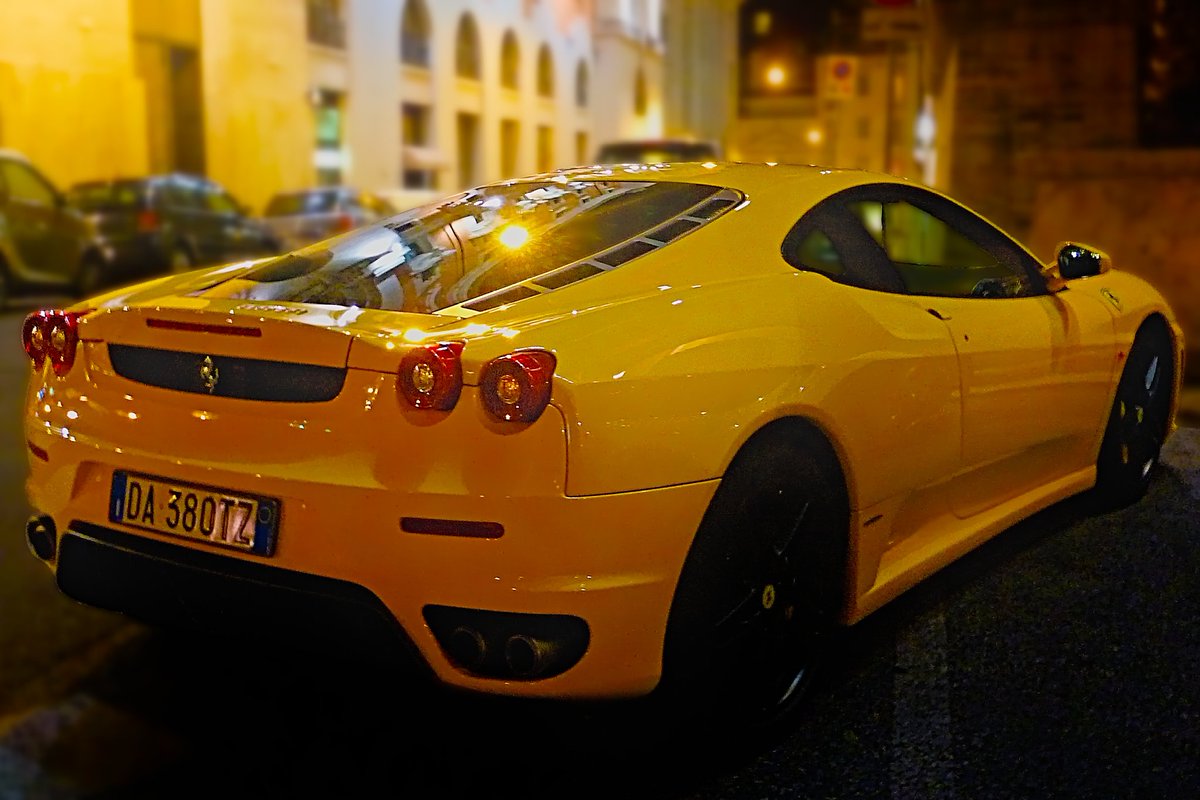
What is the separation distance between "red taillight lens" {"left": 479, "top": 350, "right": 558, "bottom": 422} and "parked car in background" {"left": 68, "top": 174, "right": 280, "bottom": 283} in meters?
14.3

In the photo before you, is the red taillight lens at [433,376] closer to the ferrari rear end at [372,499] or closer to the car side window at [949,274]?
the ferrari rear end at [372,499]

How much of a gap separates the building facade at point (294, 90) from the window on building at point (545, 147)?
11cm

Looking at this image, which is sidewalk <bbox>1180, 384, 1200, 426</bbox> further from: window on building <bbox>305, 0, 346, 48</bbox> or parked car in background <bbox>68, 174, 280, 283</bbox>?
window on building <bbox>305, 0, 346, 48</bbox>

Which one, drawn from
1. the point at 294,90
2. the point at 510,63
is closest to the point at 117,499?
the point at 294,90

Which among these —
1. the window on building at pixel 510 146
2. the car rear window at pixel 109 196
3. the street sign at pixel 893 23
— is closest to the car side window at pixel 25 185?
the car rear window at pixel 109 196

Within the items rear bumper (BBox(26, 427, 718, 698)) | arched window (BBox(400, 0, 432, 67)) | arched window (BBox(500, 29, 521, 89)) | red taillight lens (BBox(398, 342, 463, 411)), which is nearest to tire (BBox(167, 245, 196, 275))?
rear bumper (BBox(26, 427, 718, 698))

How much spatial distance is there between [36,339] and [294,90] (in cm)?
2870

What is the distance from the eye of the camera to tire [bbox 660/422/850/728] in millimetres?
2775

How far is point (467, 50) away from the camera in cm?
4047

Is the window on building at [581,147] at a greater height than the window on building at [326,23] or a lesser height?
lesser

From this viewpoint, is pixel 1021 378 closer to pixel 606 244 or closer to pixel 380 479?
pixel 606 244

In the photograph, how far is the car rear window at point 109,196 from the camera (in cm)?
1652

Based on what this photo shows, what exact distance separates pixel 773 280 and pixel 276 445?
4.02 ft

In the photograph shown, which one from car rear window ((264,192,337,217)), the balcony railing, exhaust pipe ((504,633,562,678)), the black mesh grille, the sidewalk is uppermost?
the balcony railing
